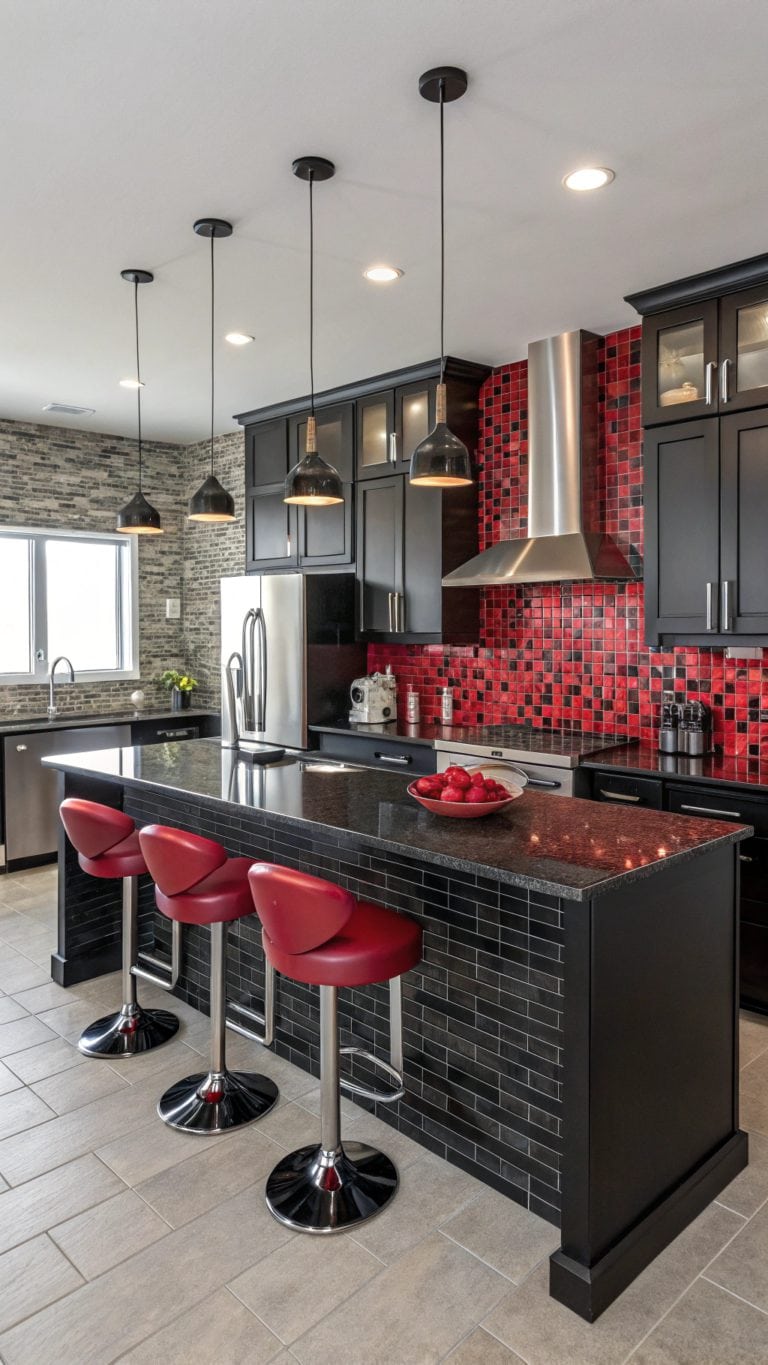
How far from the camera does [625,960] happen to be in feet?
6.53

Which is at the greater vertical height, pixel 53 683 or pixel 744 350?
pixel 744 350

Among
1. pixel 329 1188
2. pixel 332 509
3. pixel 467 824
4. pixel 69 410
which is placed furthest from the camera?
pixel 69 410

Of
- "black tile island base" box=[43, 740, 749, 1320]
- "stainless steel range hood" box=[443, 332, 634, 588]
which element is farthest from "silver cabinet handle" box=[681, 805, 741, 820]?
"stainless steel range hood" box=[443, 332, 634, 588]

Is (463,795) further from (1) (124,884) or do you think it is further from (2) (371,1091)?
(1) (124,884)

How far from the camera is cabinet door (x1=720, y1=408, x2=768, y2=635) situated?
3434 mm

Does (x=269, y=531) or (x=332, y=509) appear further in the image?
(x=269, y=531)

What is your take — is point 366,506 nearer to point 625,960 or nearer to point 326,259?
point 326,259

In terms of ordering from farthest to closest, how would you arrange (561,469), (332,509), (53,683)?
1. (53,683)
2. (332,509)
3. (561,469)

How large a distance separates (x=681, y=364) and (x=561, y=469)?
0.76 metres

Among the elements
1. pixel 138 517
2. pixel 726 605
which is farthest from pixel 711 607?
pixel 138 517

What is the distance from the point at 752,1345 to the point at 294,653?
4.03 m

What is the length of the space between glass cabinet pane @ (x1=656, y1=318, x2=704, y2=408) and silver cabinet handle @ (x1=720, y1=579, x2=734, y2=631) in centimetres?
82

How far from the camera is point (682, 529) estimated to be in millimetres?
3695

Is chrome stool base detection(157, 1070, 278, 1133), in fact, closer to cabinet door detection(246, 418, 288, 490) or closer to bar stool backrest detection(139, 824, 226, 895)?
bar stool backrest detection(139, 824, 226, 895)
